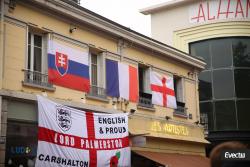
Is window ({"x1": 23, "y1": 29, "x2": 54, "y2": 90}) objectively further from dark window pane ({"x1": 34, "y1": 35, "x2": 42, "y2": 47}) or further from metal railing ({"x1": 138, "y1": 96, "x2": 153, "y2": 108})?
metal railing ({"x1": 138, "y1": 96, "x2": 153, "y2": 108})

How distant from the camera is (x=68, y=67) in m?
16.2

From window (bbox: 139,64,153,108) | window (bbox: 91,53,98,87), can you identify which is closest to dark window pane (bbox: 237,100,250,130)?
window (bbox: 139,64,153,108)

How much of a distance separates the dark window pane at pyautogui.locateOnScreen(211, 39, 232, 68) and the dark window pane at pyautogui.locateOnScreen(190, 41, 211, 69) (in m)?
0.32

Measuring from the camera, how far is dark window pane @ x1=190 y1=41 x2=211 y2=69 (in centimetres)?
3117

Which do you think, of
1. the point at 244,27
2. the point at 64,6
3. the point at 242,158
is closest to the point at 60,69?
the point at 64,6

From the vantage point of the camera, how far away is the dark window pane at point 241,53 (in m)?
30.7

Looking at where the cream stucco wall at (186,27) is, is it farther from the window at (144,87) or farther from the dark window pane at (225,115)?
the window at (144,87)

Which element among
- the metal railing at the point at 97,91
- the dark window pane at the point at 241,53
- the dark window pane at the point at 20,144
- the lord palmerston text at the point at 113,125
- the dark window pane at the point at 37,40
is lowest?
the dark window pane at the point at 20,144

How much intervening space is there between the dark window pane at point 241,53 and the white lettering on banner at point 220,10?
1689 mm

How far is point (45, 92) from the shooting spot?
15172 mm

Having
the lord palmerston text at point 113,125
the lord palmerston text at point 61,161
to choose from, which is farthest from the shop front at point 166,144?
the lord palmerston text at point 61,161

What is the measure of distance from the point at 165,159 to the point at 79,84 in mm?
5019

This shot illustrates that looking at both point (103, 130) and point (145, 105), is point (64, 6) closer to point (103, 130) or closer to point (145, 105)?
point (103, 130)

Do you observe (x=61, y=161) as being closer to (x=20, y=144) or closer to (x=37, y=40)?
(x=20, y=144)
